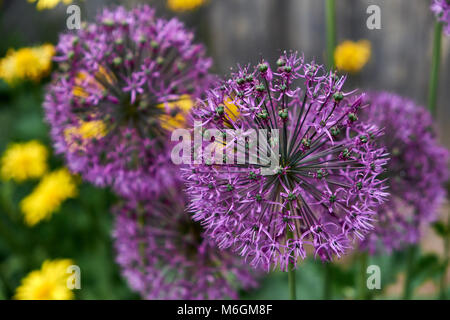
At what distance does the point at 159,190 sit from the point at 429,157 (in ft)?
3.49

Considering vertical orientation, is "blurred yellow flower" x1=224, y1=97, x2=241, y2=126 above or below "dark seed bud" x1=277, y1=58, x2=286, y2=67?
below

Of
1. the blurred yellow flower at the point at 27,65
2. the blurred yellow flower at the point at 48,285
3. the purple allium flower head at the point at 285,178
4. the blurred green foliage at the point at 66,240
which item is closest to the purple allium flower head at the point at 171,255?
the blurred yellow flower at the point at 48,285

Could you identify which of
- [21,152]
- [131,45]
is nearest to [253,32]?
[21,152]

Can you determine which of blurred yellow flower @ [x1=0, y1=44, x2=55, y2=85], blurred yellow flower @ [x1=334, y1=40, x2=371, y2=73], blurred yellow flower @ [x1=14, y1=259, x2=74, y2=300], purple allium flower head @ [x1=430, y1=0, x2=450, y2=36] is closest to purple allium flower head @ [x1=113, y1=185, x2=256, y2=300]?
blurred yellow flower @ [x1=14, y1=259, x2=74, y2=300]

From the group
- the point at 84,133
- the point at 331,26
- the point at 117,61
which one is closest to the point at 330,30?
the point at 331,26

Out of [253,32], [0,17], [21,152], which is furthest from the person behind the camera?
[0,17]

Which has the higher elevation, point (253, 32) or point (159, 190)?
point (253, 32)

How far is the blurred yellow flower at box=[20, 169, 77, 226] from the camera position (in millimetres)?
2701

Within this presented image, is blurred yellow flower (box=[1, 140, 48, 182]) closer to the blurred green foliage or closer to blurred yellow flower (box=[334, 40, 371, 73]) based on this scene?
the blurred green foliage

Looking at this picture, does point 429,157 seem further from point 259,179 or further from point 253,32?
point 253,32

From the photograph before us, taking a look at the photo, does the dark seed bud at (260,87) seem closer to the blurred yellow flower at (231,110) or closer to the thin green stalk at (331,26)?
the blurred yellow flower at (231,110)

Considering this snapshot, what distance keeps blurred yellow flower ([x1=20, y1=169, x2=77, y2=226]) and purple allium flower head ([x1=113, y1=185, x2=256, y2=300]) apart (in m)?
0.95

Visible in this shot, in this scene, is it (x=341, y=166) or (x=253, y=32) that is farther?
(x=253, y=32)
